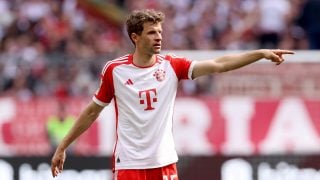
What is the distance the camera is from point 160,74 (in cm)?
859

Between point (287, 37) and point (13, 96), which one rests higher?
point (287, 37)

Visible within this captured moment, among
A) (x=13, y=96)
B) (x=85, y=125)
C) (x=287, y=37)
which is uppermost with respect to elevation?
(x=287, y=37)

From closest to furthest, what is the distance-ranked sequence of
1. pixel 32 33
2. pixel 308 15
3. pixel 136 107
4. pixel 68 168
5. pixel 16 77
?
pixel 136 107 < pixel 68 168 < pixel 16 77 < pixel 308 15 < pixel 32 33

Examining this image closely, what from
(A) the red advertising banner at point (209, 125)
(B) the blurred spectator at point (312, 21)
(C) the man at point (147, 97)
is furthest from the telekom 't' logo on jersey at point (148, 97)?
(B) the blurred spectator at point (312, 21)

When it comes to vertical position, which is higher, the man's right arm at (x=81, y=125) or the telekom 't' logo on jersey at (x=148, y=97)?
the telekom 't' logo on jersey at (x=148, y=97)

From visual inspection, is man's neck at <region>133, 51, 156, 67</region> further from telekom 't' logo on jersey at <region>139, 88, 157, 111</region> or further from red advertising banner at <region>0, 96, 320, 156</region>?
red advertising banner at <region>0, 96, 320, 156</region>

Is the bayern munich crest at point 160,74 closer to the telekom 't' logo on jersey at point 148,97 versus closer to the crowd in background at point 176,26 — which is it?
the telekom 't' logo on jersey at point 148,97

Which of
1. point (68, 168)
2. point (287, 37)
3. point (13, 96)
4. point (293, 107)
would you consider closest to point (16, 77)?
point (13, 96)

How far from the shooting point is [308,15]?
640 inches

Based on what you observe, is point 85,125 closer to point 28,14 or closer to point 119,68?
point 119,68

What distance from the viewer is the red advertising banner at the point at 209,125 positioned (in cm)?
1290

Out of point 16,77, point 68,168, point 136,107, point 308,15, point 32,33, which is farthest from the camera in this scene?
point 32,33

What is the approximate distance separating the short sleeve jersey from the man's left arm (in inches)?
3.5

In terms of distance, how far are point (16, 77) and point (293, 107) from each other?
316 cm
